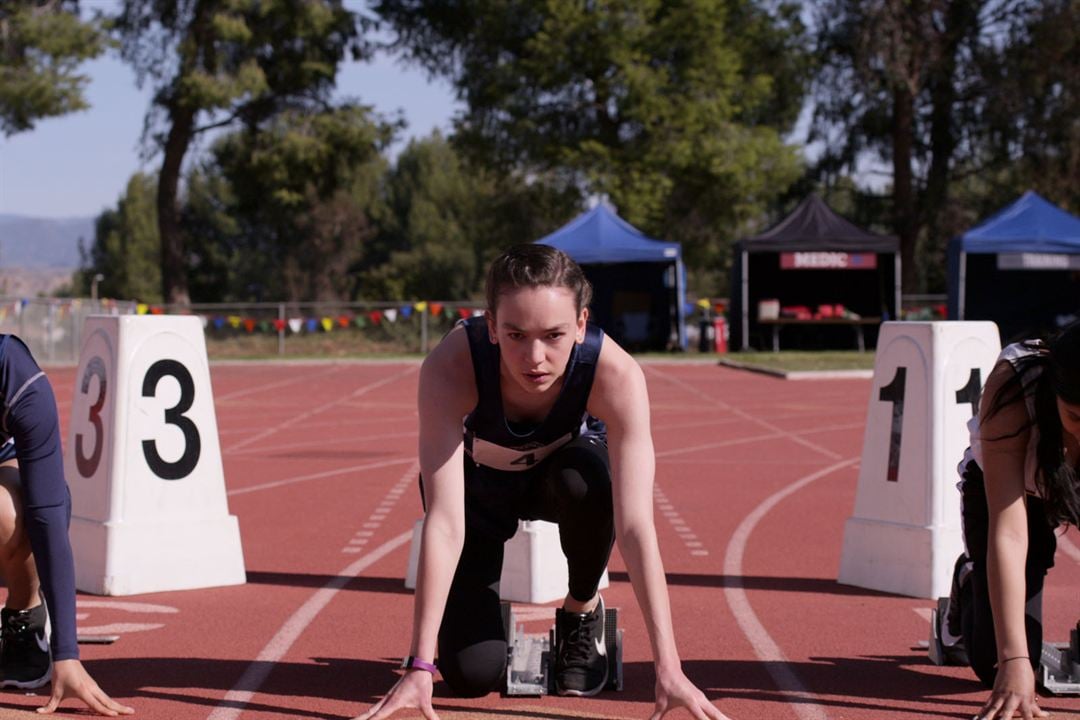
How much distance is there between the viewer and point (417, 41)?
47562 millimetres

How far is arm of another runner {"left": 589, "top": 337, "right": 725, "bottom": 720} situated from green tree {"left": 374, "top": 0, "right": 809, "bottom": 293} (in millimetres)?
38071

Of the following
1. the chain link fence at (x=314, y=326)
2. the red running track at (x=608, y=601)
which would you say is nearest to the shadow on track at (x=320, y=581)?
the red running track at (x=608, y=601)

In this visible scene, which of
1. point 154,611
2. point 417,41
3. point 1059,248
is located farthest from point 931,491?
point 417,41

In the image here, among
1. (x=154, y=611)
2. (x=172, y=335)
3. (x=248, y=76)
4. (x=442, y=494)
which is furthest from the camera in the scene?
(x=248, y=76)

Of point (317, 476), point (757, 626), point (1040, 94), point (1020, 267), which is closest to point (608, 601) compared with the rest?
point (757, 626)

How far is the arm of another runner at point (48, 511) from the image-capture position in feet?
14.1

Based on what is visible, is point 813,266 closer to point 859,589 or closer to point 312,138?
point 312,138

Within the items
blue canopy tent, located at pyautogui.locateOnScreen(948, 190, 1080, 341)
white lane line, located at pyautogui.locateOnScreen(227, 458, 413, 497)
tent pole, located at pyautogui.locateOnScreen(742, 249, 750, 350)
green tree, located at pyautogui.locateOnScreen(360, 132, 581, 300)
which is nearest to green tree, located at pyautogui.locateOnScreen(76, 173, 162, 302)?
green tree, located at pyautogui.locateOnScreen(360, 132, 581, 300)

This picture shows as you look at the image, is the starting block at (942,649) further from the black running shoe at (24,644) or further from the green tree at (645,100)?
the green tree at (645,100)

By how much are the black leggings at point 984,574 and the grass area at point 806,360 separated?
64.8 ft

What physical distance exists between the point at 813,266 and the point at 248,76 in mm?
17109

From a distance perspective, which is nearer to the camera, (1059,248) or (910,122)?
(1059,248)

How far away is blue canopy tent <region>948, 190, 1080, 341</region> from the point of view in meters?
29.3

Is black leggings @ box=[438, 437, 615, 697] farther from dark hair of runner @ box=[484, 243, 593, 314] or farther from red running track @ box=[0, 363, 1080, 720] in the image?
dark hair of runner @ box=[484, 243, 593, 314]
